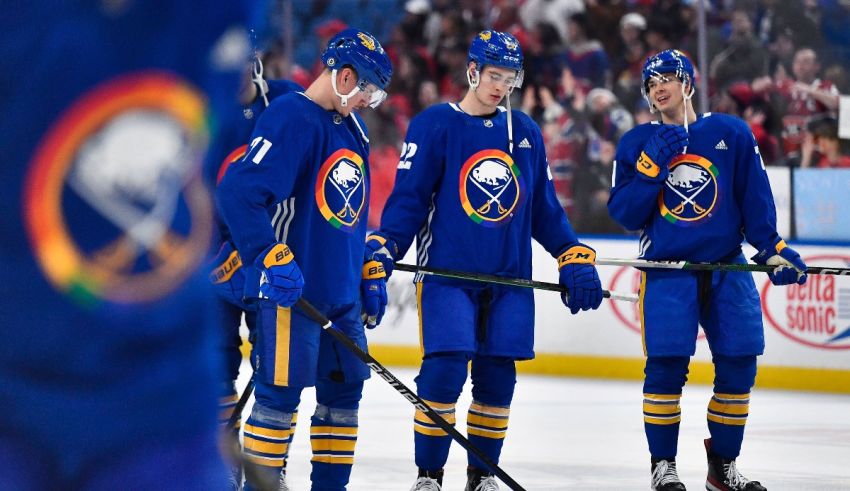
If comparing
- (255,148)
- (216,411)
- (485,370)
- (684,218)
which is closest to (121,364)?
(216,411)

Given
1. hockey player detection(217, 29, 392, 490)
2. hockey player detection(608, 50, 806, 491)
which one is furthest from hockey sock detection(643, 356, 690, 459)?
hockey player detection(217, 29, 392, 490)

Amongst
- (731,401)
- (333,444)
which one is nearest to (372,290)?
(333,444)

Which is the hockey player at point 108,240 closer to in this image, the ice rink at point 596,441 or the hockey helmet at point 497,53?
the hockey helmet at point 497,53

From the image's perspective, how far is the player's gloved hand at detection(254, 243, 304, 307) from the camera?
272cm

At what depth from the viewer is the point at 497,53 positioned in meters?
A: 3.56

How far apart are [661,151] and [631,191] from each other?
0.16 metres

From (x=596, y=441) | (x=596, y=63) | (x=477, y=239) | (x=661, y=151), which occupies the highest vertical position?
(x=596, y=63)

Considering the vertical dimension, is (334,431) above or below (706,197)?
below

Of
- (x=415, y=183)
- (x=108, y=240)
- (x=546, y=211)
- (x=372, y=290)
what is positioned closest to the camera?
(x=108, y=240)

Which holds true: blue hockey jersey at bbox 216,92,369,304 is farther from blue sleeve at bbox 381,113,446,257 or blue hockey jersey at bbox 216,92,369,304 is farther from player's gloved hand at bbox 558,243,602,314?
player's gloved hand at bbox 558,243,602,314

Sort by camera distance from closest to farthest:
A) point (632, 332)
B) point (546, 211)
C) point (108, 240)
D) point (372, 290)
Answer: point (108, 240)
point (372, 290)
point (546, 211)
point (632, 332)

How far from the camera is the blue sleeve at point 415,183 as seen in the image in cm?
360

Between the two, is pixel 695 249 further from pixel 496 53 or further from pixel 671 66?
pixel 496 53

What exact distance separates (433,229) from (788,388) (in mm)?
3392
